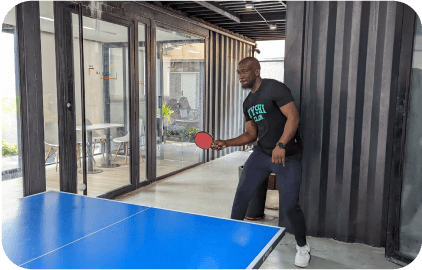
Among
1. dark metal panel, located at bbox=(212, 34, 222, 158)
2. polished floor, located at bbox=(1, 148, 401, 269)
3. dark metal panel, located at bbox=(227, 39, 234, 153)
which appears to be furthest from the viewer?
dark metal panel, located at bbox=(227, 39, 234, 153)

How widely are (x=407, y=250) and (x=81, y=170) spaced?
3566 millimetres

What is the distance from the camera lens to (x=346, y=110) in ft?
11.0

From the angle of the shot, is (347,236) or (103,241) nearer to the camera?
(103,241)

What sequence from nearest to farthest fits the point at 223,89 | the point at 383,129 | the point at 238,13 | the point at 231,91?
the point at 383,129, the point at 238,13, the point at 223,89, the point at 231,91

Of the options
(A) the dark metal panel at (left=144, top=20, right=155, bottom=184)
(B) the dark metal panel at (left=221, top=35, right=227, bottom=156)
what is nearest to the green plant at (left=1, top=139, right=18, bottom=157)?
(A) the dark metal panel at (left=144, top=20, right=155, bottom=184)

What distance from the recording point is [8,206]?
7.33 ft

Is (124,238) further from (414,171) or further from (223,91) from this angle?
(223,91)

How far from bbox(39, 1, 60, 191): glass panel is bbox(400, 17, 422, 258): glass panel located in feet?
11.2

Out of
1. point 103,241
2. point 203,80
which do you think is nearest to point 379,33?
point 103,241

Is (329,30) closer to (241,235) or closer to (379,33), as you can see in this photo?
(379,33)

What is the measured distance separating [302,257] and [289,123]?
1.13 meters

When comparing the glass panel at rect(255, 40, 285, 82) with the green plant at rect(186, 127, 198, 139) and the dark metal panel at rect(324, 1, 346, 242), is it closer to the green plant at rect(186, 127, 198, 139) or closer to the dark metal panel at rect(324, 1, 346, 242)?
the green plant at rect(186, 127, 198, 139)

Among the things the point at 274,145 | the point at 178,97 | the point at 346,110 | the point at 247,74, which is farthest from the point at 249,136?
the point at 178,97

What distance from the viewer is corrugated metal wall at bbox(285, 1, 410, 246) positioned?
10.5 ft
